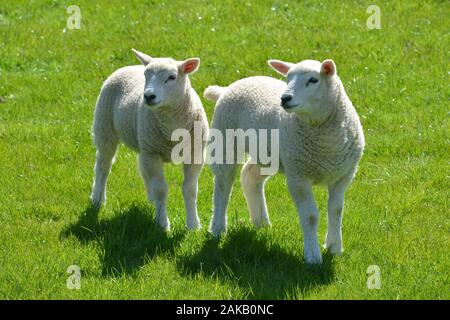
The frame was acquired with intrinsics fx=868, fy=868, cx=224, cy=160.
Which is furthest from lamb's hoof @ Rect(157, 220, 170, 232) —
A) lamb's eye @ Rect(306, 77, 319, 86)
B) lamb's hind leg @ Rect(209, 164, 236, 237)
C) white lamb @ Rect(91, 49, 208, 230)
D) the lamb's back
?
lamb's eye @ Rect(306, 77, 319, 86)

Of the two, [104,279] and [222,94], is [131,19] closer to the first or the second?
[222,94]

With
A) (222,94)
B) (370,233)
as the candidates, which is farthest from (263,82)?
(370,233)

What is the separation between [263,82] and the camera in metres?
7.48

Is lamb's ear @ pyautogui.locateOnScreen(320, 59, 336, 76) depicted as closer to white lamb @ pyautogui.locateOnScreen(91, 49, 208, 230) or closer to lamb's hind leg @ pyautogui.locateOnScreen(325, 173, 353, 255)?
lamb's hind leg @ pyautogui.locateOnScreen(325, 173, 353, 255)

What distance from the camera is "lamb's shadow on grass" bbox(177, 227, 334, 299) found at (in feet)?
20.6

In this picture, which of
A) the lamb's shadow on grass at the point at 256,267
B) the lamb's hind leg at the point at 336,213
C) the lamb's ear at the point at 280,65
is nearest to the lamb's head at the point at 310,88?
the lamb's ear at the point at 280,65

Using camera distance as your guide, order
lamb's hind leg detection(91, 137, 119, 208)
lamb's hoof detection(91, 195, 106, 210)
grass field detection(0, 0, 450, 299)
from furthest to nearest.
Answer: lamb's hind leg detection(91, 137, 119, 208) → lamb's hoof detection(91, 195, 106, 210) → grass field detection(0, 0, 450, 299)

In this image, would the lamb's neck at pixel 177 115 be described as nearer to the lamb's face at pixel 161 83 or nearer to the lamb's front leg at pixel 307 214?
the lamb's face at pixel 161 83

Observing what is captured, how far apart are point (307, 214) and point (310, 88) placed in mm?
1017

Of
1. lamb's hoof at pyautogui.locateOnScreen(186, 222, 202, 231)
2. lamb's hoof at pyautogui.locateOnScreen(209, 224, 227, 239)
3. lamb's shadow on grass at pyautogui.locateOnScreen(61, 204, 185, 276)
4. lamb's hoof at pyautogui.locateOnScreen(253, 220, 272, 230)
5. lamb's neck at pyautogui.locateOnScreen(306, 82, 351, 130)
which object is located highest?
lamb's neck at pyautogui.locateOnScreen(306, 82, 351, 130)

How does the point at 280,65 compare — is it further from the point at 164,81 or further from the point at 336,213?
the point at 336,213

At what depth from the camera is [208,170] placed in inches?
374

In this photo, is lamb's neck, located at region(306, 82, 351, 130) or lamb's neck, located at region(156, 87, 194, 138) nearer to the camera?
lamb's neck, located at region(306, 82, 351, 130)

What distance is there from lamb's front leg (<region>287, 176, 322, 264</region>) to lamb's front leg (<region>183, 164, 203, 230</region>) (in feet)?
4.40
